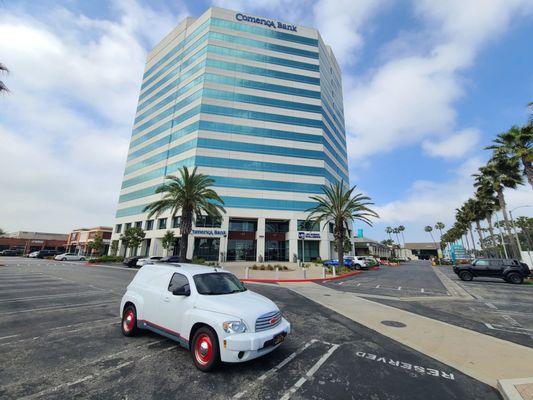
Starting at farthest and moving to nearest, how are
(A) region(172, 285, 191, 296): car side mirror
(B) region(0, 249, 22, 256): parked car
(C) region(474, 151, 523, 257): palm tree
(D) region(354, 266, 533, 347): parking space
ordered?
1. (B) region(0, 249, 22, 256): parked car
2. (C) region(474, 151, 523, 257): palm tree
3. (D) region(354, 266, 533, 347): parking space
4. (A) region(172, 285, 191, 296): car side mirror

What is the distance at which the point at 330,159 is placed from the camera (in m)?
52.1

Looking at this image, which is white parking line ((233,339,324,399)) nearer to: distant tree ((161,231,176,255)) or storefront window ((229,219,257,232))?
distant tree ((161,231,176,255))

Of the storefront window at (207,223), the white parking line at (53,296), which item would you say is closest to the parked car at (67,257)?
the storefront window at (207,223)

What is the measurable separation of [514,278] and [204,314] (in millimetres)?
25981

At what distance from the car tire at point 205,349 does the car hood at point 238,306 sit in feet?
1.41

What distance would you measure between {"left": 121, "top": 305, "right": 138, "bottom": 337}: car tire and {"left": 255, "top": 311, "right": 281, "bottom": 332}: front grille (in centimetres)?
377

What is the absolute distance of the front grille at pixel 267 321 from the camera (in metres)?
4.50

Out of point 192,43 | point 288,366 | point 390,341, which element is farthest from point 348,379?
point 192,43

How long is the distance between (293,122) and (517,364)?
4702 cm

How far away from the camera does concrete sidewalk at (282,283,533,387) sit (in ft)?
15.5

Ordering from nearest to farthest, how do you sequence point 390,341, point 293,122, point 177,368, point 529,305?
point 177,368 → point 390,341 → point 529,305 → point 293,122

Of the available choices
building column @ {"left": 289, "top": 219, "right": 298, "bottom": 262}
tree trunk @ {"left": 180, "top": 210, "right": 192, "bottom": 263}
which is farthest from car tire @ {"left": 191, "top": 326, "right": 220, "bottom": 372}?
building column @ {"left": 289, "top": 219, "right": 298, "bottom": 262}

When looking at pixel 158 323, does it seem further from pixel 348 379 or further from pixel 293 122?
pixel 293 122

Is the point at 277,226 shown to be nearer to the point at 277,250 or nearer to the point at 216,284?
the point at 277,250
